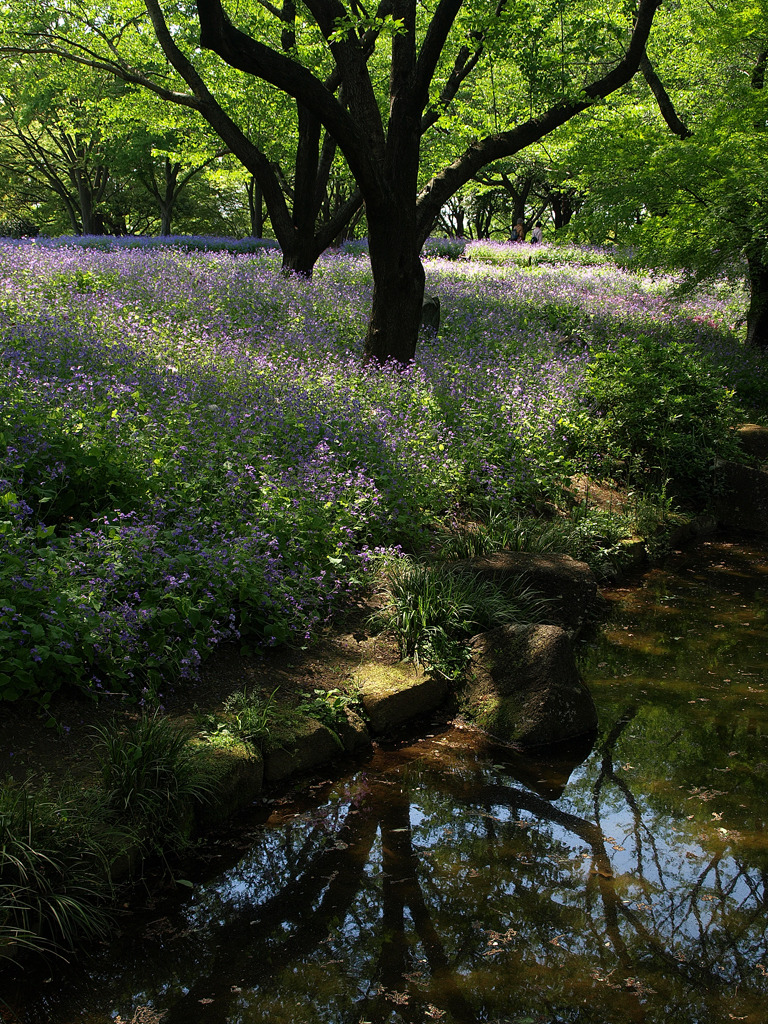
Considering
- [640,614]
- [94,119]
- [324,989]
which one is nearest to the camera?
[324,989]

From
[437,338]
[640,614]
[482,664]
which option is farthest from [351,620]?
[437,338]

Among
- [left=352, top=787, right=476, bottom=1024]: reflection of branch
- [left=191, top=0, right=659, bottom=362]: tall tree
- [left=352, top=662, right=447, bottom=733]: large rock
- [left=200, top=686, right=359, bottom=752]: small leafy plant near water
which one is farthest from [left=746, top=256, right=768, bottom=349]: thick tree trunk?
[left=352, top=787, right=476, bottom=1024]: reflection of branch

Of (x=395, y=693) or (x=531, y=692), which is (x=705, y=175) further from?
(x=395, y=693)

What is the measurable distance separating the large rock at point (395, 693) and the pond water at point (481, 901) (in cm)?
26

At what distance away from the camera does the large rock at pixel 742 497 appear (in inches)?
392

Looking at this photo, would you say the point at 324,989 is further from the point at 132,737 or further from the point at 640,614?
the point at 640,614

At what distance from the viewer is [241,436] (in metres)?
6.91

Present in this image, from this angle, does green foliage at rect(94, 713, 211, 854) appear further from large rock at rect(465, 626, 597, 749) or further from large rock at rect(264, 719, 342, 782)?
large rock at rect(465, 626, 597, 749)

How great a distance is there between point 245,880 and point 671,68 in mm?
20967

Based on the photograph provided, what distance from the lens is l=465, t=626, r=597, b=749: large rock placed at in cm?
516

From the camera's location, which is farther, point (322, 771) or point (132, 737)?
point (322, 771)

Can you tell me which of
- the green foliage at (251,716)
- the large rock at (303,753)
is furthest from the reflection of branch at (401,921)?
the green foliage at (251,716)

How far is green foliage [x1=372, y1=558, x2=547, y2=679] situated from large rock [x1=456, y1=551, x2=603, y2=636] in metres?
0.08

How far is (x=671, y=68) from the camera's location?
→ 61.2 ft
